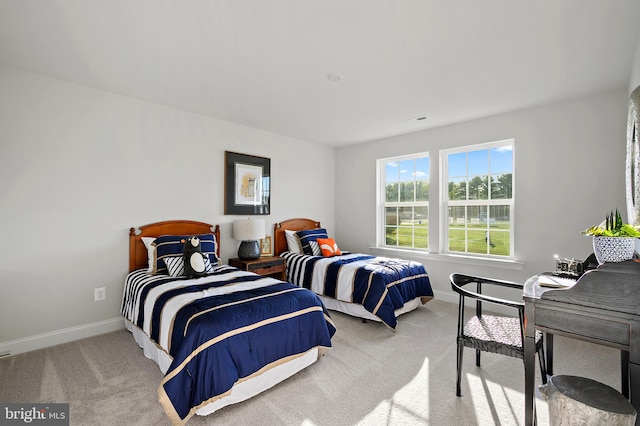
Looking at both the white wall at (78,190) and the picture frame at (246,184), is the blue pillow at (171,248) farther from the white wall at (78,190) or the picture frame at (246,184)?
the picture frame at (246,184)

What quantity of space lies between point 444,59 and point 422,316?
2.76m

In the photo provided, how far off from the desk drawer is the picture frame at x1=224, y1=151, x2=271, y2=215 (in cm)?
360

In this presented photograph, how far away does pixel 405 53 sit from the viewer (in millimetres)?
2438

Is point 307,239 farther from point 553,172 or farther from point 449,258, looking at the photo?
point 553,172

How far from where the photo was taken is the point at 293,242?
477 centimetres

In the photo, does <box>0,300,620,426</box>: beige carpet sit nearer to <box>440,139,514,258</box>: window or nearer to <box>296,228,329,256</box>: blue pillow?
<box>440,139,514,258</box>: window

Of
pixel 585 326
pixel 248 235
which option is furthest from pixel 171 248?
pixel 585 326

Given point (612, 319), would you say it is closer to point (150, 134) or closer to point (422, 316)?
point (422, 316)

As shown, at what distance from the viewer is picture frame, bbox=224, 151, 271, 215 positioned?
13.8 feet

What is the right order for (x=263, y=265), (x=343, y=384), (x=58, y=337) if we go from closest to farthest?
1. (x=343, y=384)
2. (x=58, y=337)
3. (x=263, y=265)

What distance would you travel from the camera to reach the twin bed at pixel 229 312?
1878mm

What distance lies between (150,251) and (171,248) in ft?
0.71

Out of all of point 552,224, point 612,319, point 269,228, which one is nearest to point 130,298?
point 269,228

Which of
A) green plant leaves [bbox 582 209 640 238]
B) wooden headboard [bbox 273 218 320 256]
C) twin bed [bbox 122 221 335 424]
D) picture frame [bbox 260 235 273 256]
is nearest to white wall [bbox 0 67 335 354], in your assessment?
twin bed [bbox 122 221 335 424]
